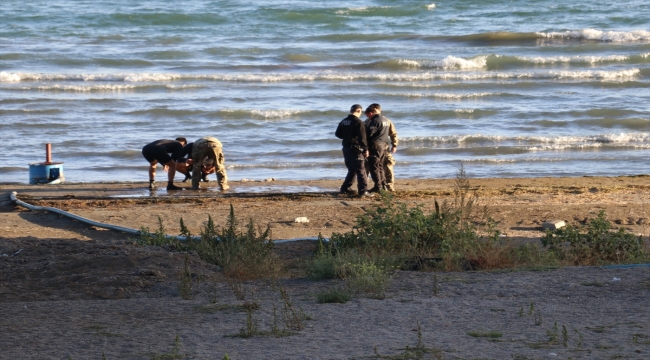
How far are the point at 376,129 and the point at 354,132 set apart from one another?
355 millimetres

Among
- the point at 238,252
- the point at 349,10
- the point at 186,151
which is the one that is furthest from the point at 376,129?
the point at 349,10

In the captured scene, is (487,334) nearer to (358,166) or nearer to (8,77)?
(358,166)

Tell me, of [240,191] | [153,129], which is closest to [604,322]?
[240,191]

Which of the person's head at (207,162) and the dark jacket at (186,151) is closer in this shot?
the person's head at (207,162)

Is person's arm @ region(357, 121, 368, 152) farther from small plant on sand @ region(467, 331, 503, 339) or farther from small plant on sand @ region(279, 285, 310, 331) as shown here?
small plant on sand @ region(467, 331, 503, 339)

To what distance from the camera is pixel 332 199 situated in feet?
47.8

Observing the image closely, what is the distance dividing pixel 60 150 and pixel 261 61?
14006 millimetres

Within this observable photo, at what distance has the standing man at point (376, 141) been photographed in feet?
48.1

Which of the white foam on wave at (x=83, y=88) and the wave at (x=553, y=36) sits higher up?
the wave at (x=553, y=36)

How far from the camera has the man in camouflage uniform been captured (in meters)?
15.4

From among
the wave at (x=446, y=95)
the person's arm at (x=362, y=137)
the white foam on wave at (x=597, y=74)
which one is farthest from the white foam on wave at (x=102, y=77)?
the person's arm at (x=362, y=137)

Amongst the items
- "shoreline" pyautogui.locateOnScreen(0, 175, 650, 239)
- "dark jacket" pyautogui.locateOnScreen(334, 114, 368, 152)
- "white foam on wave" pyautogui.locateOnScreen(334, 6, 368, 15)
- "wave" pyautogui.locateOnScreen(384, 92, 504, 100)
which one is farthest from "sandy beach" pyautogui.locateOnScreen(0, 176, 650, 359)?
"white foam on wave" pyautogui.locateOnScreen(334, 6, 368, 15)

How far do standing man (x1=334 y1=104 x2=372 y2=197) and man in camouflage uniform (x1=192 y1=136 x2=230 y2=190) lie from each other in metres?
2.08

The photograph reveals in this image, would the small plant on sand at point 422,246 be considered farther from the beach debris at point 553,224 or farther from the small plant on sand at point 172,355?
the small plant on sand at point 172,355
